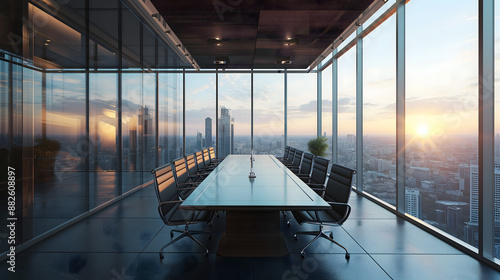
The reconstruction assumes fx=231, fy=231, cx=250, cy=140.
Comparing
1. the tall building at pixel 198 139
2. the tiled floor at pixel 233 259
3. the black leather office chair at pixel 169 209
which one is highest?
the tall building at pixel 198 139

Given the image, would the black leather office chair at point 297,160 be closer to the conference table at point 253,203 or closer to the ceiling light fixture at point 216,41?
the conference table at point 253,203

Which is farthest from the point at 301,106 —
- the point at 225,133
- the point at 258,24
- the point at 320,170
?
the point at 320,170

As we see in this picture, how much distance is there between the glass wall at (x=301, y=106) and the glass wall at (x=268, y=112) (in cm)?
30

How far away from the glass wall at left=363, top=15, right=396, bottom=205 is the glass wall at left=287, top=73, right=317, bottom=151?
9.10 ft

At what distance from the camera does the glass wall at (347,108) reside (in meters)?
5.88

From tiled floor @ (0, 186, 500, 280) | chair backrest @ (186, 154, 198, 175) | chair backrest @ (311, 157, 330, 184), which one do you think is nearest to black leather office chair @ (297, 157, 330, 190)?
chair backrest @ (311, 157, 330, 184)

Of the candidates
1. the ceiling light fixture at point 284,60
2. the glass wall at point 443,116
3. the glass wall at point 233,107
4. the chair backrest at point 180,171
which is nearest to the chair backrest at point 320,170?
the glass wall at point 443,116

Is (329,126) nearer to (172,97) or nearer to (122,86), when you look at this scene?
(172,97)

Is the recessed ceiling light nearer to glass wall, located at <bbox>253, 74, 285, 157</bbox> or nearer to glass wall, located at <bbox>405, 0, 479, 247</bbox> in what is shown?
glass wall, located at <bbox>405, 0, 479, 247</bbox>

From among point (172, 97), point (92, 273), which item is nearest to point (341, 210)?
point (92, 273)

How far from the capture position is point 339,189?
2.83m

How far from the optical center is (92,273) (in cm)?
245

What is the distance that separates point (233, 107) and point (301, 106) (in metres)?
2.38

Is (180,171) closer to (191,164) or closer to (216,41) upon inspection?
(191,164)
